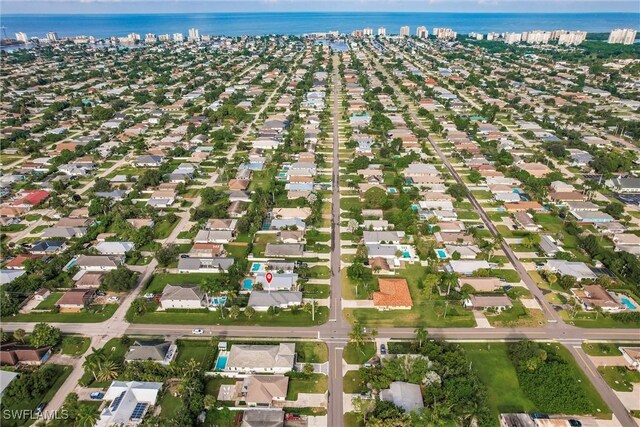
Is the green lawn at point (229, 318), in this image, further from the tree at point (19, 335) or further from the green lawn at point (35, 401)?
the tree at point (19, 335)

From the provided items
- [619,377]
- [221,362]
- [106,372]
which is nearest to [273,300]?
[221,362]

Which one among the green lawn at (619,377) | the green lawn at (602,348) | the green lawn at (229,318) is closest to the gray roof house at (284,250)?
the green lawn at (229,318)

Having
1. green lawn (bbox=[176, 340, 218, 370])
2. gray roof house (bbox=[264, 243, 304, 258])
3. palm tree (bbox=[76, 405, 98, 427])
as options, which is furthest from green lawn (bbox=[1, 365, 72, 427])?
gray roof house (bbox=[264, 243, 304, 258])

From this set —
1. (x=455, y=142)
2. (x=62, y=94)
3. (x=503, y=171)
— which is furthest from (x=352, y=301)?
(x=62, y=94)

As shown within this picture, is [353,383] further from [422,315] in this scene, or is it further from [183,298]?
[183,298]

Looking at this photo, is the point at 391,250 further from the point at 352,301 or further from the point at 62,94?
the point at 62,94

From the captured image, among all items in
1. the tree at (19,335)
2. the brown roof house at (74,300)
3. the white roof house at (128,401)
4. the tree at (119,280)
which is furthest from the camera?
the tree at (119,280)
